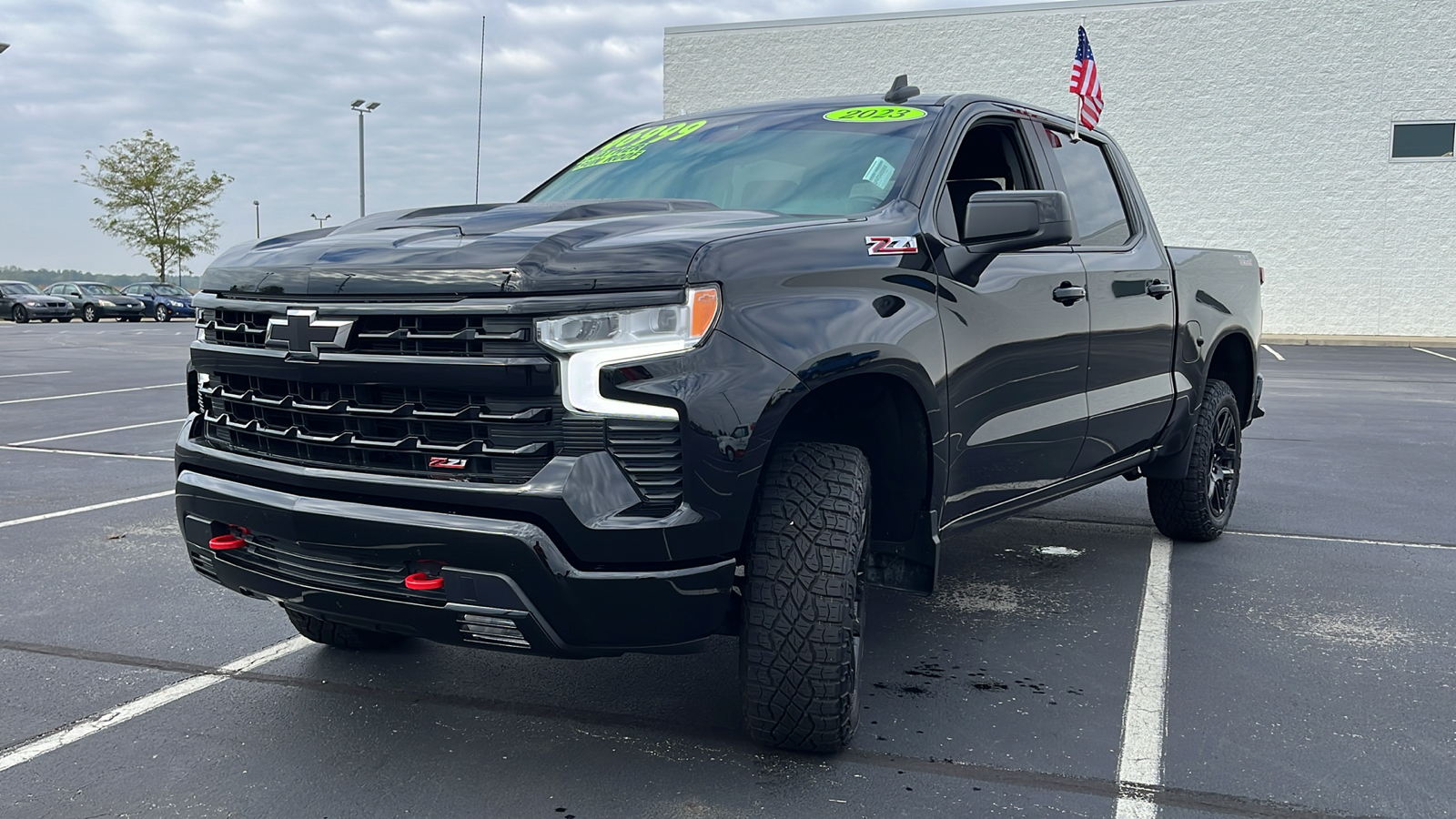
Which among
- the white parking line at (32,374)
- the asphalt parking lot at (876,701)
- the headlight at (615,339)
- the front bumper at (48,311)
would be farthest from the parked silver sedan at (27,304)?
the headlight at (615,339)

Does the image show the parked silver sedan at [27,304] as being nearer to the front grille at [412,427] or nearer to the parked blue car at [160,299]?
the parked blue car at [160,299]

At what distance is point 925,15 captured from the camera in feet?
101

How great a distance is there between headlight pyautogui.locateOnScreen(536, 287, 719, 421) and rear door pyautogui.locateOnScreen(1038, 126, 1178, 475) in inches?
85.9

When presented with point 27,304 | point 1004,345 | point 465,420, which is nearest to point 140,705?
point 465,420

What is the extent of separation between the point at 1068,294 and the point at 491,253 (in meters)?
2.27

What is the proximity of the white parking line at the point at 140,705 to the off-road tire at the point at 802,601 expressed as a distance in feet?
5.96

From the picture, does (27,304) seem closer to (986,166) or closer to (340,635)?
(340,635)

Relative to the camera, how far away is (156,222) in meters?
54.4

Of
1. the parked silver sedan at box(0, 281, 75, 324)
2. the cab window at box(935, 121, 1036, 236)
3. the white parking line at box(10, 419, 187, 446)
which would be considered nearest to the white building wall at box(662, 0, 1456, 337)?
the white parking line at box(10, 419, 187, 446)

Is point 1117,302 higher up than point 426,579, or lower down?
higher up

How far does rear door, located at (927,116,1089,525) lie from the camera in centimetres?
358

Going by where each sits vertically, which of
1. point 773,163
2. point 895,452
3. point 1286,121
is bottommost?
point 895,452

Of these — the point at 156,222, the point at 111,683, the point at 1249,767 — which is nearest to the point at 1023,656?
the point at 1249,767

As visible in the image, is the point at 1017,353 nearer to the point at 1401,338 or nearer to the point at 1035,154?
the point at 1035,154
